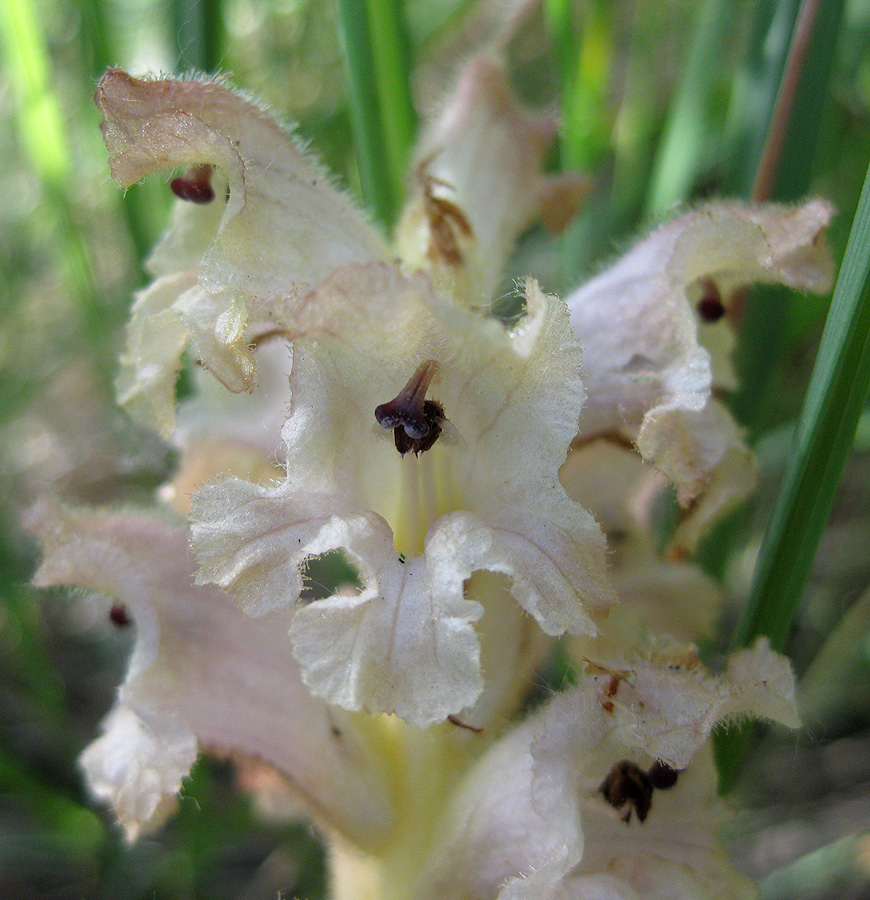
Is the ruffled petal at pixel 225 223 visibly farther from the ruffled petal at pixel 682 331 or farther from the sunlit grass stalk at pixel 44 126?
the sunlit grass stalk at pixel 44 126

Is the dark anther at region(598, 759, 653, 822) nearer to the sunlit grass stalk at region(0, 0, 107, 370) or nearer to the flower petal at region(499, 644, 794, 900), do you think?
the flower petal at region(499, 644, 794, 900)

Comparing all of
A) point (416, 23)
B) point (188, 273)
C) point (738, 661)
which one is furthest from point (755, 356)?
point (416, 23)

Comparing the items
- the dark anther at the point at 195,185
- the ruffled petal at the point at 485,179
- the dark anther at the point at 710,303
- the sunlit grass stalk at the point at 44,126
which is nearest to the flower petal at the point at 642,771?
the dark anther at the point at 710,303

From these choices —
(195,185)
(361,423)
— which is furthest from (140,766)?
(195,185)

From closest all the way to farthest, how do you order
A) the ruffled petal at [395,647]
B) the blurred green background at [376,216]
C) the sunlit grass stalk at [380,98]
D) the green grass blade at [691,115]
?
the ruffled petal at [395,647] → the sunlit grass stalk at [380,98] → the blurred green background at [376,216] → the green grass blade at [691,115]

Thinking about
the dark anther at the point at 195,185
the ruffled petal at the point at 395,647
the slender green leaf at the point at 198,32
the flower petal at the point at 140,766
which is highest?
the slender green leaf at the point at 198,32

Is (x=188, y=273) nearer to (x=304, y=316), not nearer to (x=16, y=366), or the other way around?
(x=304, y=316)

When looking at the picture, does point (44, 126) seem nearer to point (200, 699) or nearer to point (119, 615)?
point (119, 615)
